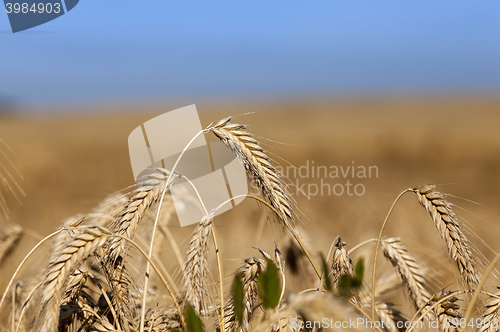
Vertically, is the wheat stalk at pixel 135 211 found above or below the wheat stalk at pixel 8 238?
above

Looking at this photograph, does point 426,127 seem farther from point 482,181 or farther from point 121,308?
point 121,308

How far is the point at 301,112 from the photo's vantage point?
16.3 metres

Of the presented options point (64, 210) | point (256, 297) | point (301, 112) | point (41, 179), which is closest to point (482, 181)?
point (256, 297)

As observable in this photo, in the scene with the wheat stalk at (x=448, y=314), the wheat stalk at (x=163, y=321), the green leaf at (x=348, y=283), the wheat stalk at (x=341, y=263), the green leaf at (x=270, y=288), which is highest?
the green leaf at (x=270, y=288)

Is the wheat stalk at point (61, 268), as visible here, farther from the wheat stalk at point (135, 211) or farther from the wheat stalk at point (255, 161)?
the wheat stalk at point (255, 161)

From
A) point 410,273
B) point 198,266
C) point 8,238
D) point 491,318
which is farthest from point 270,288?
point 8,238

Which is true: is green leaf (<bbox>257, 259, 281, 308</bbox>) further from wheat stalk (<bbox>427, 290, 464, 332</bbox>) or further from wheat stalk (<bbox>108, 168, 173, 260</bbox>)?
wheat stalk (<bbox>427, 290, 464, 332</bbox>)

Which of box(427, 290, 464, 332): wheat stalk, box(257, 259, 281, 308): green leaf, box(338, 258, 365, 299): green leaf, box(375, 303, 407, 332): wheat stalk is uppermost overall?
box(257, 259, 281, 308): green leaf

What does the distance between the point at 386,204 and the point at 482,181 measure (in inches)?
87.9

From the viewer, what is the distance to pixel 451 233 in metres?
1.11

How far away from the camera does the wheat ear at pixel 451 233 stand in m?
1.09

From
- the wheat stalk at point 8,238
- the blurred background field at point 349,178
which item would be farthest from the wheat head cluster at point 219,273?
the blurred background field at point 349,178

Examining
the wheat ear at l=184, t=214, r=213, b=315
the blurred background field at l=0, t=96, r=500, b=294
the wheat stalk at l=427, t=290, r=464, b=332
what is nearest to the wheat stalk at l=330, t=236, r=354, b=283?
the wheat stalk at l=427, t=290, r=464, b=332

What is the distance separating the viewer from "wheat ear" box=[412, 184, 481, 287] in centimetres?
109
